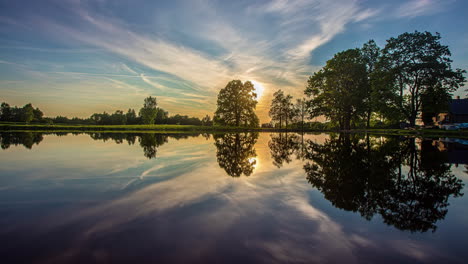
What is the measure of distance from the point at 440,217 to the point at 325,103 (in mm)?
46180

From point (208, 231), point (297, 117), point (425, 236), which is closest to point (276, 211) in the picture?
point (208, 231)

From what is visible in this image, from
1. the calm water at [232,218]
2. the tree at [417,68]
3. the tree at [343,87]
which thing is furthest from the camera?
the tree at [343,87]

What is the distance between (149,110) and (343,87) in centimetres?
6589

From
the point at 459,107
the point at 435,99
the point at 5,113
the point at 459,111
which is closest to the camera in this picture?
the point at 435,99

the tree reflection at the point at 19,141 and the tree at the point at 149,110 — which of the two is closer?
the tree reflection at the point at 19,141

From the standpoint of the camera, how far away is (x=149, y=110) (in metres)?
80.6

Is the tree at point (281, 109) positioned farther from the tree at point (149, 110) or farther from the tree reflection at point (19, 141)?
the tree reflection at point (19, 141)

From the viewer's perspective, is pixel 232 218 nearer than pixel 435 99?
Yes

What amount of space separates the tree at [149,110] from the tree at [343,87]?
192ft

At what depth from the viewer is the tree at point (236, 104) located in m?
57.0

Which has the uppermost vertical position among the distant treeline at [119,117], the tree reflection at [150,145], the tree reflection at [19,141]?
the distant treeline at [119,117]

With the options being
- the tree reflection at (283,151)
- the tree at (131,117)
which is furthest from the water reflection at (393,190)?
the tree at (131,117)

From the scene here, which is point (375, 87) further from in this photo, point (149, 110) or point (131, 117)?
point (131, 117)

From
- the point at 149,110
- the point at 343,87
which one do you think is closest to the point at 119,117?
the point at 149,110
